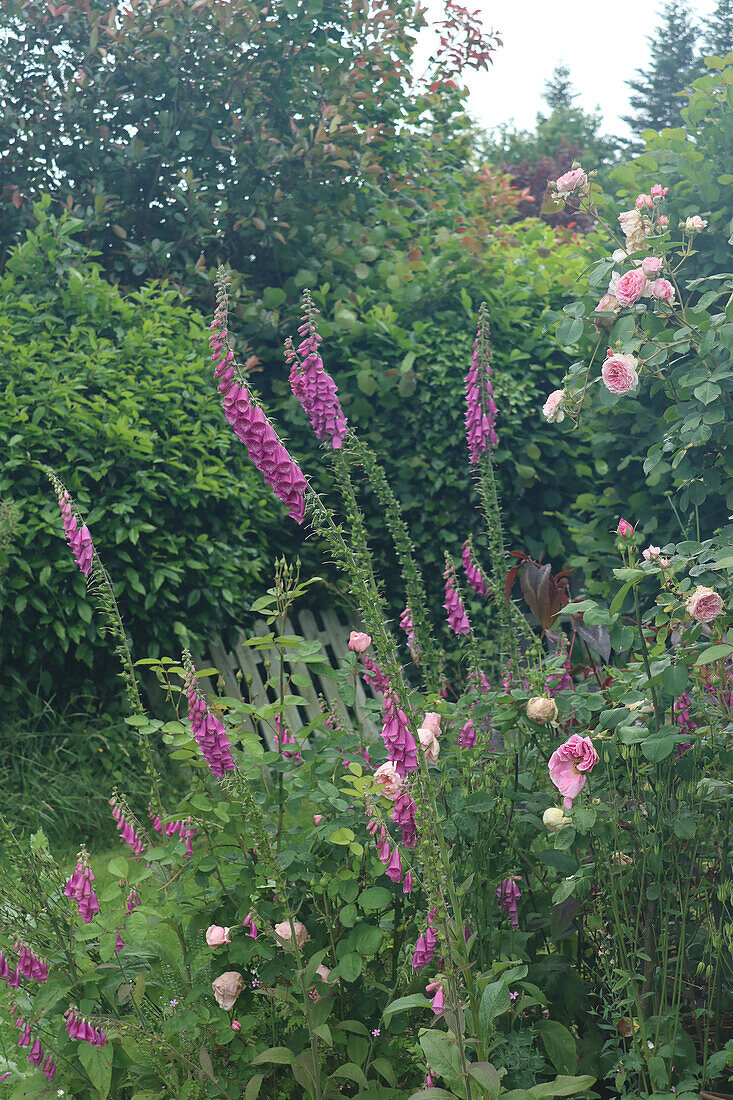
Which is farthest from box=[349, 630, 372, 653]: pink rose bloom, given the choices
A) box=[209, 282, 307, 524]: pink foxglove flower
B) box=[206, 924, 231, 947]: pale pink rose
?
box=[206, 924, 231, 947]: pale pink rose

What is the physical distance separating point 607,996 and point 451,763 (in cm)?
55

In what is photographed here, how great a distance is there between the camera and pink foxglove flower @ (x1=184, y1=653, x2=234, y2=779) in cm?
188

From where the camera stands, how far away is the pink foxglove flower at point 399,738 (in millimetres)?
1529

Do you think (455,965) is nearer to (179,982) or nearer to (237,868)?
(237,868)

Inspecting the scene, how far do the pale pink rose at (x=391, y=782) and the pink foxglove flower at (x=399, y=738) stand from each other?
7cm

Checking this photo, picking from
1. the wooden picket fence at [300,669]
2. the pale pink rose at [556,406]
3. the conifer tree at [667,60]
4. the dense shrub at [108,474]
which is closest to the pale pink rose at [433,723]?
the pale pink rose at [556,406]

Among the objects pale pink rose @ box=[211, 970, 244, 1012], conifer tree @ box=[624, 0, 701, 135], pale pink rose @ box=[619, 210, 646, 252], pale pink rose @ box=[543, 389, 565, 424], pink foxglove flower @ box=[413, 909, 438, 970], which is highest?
conifer tree @ box=[624, 0, 701, 135]

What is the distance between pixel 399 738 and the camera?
60.4 inches

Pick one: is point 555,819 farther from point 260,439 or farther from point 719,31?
point 719,31

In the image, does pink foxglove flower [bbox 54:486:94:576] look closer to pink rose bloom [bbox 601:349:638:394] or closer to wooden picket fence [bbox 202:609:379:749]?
pink rose bloom [bbox 601:349:638:394]

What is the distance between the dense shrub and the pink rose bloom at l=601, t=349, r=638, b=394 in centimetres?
231

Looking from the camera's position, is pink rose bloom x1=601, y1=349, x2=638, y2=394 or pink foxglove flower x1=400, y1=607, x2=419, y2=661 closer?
pink rose bloom x1=601, y1=349, x2=638, y2=394

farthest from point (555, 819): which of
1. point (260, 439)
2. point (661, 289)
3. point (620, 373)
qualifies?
point (661, 289)

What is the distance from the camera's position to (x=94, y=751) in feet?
13.4
